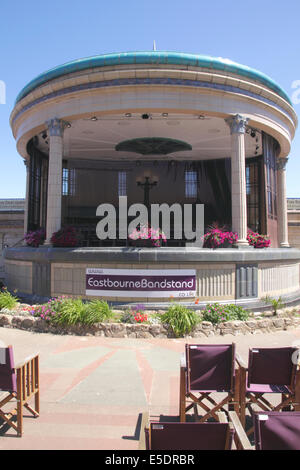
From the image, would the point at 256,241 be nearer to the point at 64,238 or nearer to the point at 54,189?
the point at 64,238

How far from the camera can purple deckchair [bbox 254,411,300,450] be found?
9.29 ft

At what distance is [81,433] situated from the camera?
4504mm

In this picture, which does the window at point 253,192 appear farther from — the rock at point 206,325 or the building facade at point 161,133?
the rock at point 206,325

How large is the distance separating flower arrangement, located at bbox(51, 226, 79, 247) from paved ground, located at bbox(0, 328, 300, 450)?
3913mm

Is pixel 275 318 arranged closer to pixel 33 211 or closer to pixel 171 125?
pixel 171 125

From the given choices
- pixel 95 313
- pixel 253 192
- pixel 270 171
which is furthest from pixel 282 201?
pixel 95 313

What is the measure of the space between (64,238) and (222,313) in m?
6.48

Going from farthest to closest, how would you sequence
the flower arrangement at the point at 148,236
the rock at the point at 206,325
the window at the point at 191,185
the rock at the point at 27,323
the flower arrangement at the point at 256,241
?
the window at the point at 191,185 < the flower arrangement at the point at 256,241 < the flower arrangement at the point at 148,236 < the rock at the point at 27,323 < the rock at the point at 206,325

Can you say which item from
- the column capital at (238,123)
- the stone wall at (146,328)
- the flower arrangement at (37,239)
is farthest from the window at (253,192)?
the flower arrangement at (37,239)

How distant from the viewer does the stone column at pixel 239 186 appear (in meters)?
13.0

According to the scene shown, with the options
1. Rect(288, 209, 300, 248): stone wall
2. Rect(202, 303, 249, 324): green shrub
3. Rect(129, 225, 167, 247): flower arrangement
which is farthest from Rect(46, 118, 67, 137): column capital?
Rect(288, 209, 300, 248): stone wall

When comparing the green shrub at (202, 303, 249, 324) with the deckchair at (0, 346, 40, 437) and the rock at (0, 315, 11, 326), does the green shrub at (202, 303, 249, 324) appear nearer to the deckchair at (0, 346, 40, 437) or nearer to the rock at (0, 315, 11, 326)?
the rock at (0, 315, 11, 326)

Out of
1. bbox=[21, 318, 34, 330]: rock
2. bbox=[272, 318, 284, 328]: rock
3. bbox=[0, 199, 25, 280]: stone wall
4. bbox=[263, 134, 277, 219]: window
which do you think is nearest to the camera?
bbox=[21, 318, 34, 330]: rock

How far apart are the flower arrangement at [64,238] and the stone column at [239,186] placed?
6261 mm
